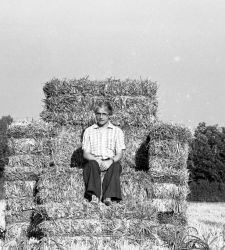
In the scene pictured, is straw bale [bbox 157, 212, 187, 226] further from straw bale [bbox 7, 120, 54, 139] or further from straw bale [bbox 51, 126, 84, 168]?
straw bale [bbox 7, 120, 54, 139]

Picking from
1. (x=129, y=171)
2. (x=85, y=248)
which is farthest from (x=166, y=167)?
(x=85, y=248)

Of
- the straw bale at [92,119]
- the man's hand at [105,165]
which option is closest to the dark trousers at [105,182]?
the man's hand at [105,165]

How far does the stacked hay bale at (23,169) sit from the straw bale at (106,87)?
0.80 m

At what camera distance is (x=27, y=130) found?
9.89 meters

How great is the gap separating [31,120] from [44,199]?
1819mm

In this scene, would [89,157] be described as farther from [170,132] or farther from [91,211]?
[91,211]

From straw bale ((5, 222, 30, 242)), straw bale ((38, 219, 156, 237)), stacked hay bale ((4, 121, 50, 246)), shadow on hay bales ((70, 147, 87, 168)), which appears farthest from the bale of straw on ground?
straw bale ((38, 219, 156, 237))

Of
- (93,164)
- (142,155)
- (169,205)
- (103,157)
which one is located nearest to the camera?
(93,164)

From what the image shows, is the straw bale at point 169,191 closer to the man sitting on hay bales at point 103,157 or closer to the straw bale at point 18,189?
the man sitting on hay bales at point 103,157

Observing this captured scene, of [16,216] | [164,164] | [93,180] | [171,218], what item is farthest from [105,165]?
[16,216]

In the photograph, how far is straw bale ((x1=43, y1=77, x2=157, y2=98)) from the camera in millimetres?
10367

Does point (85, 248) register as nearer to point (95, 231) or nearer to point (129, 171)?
point (95, 231)

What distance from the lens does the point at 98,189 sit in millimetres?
8195

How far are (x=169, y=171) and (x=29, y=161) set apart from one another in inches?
88.5
